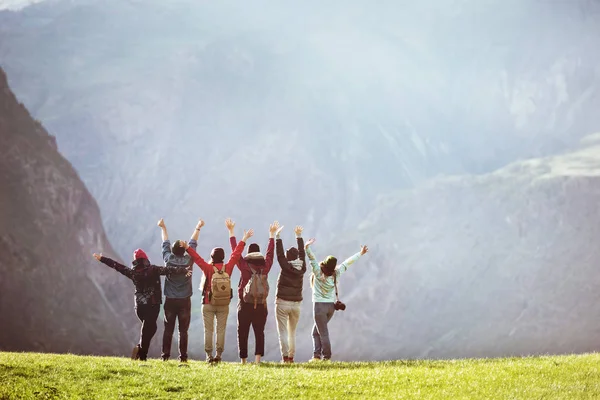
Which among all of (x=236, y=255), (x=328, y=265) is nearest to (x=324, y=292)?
(x=328, y=265)

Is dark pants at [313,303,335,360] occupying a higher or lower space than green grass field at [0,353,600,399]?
higher

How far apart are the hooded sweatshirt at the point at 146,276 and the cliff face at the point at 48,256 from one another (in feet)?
185

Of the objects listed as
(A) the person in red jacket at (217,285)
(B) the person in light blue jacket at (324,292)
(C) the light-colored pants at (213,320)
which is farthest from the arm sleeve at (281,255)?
(C) the light-colored pants at (213,320)

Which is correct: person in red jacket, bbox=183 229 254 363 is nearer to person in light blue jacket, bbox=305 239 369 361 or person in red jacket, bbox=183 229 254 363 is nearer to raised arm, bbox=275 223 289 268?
raised arm, bbox=275 223 289 268

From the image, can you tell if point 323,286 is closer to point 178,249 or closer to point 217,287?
point 217,287

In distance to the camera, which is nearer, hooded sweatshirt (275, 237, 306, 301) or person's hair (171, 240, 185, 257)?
person's hair (171, 240, 185, 257)

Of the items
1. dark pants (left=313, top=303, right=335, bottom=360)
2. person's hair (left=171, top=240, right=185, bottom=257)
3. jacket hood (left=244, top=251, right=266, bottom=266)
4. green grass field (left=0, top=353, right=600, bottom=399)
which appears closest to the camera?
green grass field (left=0, top=353, right=600, bottom=399)

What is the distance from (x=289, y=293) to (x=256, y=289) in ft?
5.71

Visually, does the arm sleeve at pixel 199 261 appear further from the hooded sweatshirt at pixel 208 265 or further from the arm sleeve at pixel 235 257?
the arm sleeve at pixel 235 257

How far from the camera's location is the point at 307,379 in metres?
21.5

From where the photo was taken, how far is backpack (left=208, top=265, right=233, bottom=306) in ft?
76.7

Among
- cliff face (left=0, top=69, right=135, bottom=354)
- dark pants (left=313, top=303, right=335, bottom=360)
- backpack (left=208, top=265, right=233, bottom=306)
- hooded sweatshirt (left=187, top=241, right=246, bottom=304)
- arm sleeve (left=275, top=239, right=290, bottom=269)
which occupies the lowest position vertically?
dark pants (left=313, top=303, right=335, bottom=360)

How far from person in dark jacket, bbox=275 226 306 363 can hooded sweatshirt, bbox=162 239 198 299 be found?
2.92m

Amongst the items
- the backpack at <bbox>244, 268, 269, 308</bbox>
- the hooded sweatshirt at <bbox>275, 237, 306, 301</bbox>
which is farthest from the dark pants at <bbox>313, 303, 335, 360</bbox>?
the backpack at <bbox>244, 268, 269, 308</bbox>
